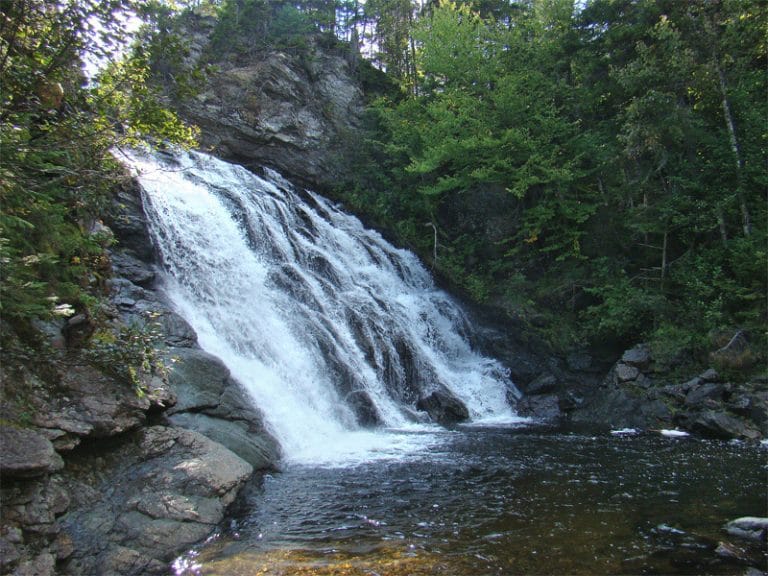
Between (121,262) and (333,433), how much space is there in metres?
6.50

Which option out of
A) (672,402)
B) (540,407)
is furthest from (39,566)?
(672,402)

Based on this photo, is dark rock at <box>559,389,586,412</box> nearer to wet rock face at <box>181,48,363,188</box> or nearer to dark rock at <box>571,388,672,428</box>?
dark rock at <box>571,388,672,428</box>

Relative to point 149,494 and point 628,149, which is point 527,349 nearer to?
point 628,149

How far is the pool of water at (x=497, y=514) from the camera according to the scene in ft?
16.8

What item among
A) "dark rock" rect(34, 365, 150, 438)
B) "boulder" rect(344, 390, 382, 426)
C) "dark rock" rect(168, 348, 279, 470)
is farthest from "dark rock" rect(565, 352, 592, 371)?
"dark rock" rect(34, 365, 150, 438)

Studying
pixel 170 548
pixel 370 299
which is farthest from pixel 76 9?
pixel 370 299

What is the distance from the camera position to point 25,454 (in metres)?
5.11

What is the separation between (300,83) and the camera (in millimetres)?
24719

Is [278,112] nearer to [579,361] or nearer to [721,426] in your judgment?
[579,361]

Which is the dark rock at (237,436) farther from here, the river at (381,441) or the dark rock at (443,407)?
the dark rock at (443,407)

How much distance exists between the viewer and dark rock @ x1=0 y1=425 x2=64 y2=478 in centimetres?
494

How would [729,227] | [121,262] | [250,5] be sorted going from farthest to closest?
1. [250,5]
2. [729,227]
3. [121,262]

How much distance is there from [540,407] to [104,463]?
39.8ft

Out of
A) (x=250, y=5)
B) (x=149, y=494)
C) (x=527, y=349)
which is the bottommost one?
(x=149, y=494)
